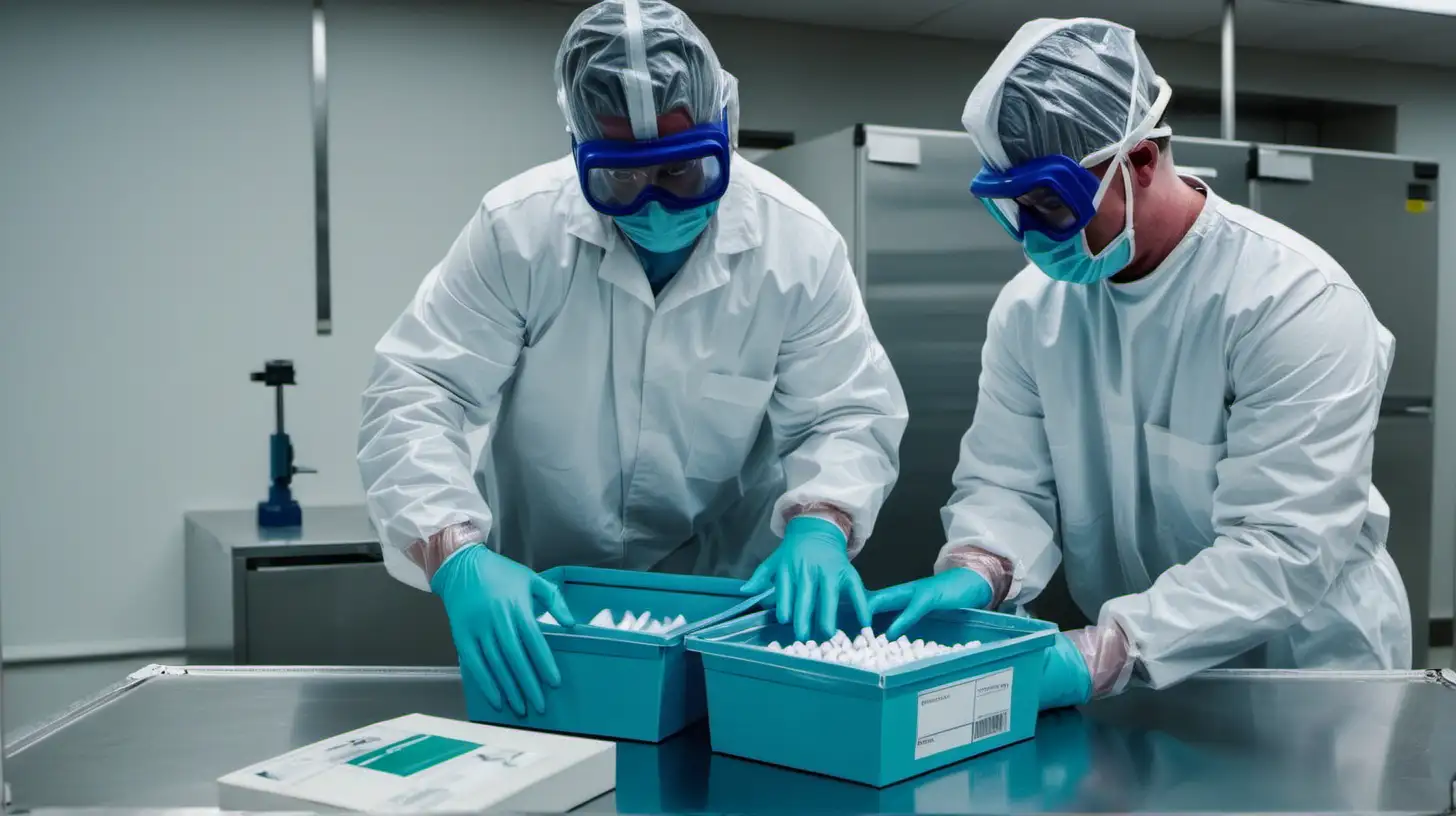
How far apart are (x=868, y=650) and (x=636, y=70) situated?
0.68 meters

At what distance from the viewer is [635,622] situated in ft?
4.08

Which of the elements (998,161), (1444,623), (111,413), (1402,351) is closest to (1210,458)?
(998,161)

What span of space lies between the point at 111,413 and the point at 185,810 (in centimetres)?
219

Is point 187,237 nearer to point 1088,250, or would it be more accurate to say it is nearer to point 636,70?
point 636,70

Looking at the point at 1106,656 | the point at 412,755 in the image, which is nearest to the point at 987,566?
the point at 1106,656

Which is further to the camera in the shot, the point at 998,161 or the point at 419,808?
the point at 998,161

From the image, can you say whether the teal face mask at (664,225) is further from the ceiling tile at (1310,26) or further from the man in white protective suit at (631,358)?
the ceiling tile at (1310,26)

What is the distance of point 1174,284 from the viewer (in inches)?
57.7

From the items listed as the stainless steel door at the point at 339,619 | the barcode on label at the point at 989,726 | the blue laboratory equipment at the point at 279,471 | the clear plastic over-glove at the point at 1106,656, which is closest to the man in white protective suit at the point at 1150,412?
the clear plastic over-glove at the point at 1106,656

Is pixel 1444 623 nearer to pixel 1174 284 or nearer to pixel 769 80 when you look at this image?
pixel 769 80

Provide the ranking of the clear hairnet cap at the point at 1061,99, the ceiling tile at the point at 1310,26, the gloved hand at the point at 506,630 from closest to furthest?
the gloved hand at the point at 506,630 → the clear hairnet cap at the point at 1061,99 → the ceiling tile at the point at 1310,26

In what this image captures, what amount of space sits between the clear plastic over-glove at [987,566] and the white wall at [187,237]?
1940 millimetres

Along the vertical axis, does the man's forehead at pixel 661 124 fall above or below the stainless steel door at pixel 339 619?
above

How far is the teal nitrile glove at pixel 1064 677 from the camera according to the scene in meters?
1.21
